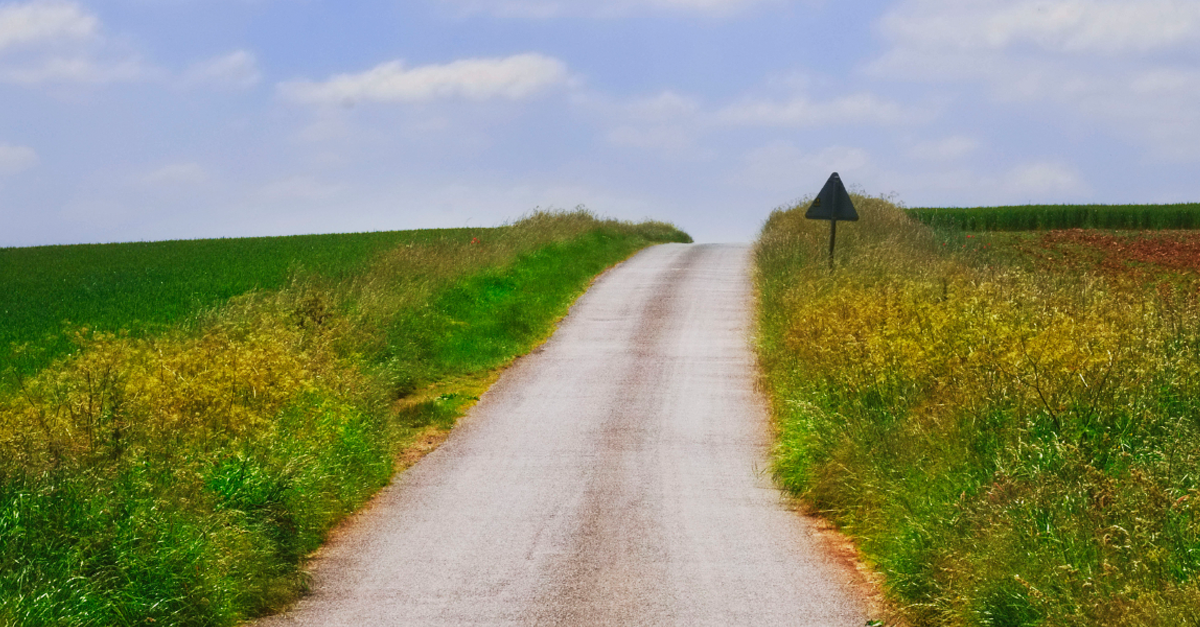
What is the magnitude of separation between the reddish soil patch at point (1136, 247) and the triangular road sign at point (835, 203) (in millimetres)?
13606

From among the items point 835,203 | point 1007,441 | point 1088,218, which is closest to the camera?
point 1007,441

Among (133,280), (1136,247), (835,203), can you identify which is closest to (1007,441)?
(835,203)

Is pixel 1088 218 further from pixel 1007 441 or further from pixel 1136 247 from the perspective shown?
pixel 1007 441

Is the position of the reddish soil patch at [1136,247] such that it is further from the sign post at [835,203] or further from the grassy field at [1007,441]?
the grassy field at [1007,441]

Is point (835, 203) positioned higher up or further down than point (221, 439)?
higher up

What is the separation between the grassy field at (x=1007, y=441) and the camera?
5.74 m

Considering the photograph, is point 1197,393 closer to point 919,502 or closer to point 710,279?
point 919,502

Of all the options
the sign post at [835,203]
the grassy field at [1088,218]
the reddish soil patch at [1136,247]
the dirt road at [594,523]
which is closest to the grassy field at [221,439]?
the dirt road at [594,523]

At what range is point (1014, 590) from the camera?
19.1 ft

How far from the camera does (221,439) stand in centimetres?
972

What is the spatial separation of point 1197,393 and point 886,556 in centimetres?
350

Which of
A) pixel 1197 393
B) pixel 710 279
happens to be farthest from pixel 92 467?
pixel 710 279

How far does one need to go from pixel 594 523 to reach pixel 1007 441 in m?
3.48

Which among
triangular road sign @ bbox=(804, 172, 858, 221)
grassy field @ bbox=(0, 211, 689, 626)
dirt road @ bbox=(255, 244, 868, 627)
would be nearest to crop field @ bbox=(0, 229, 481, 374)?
grassy field @ bbox=(0, 211, 689, 626)
